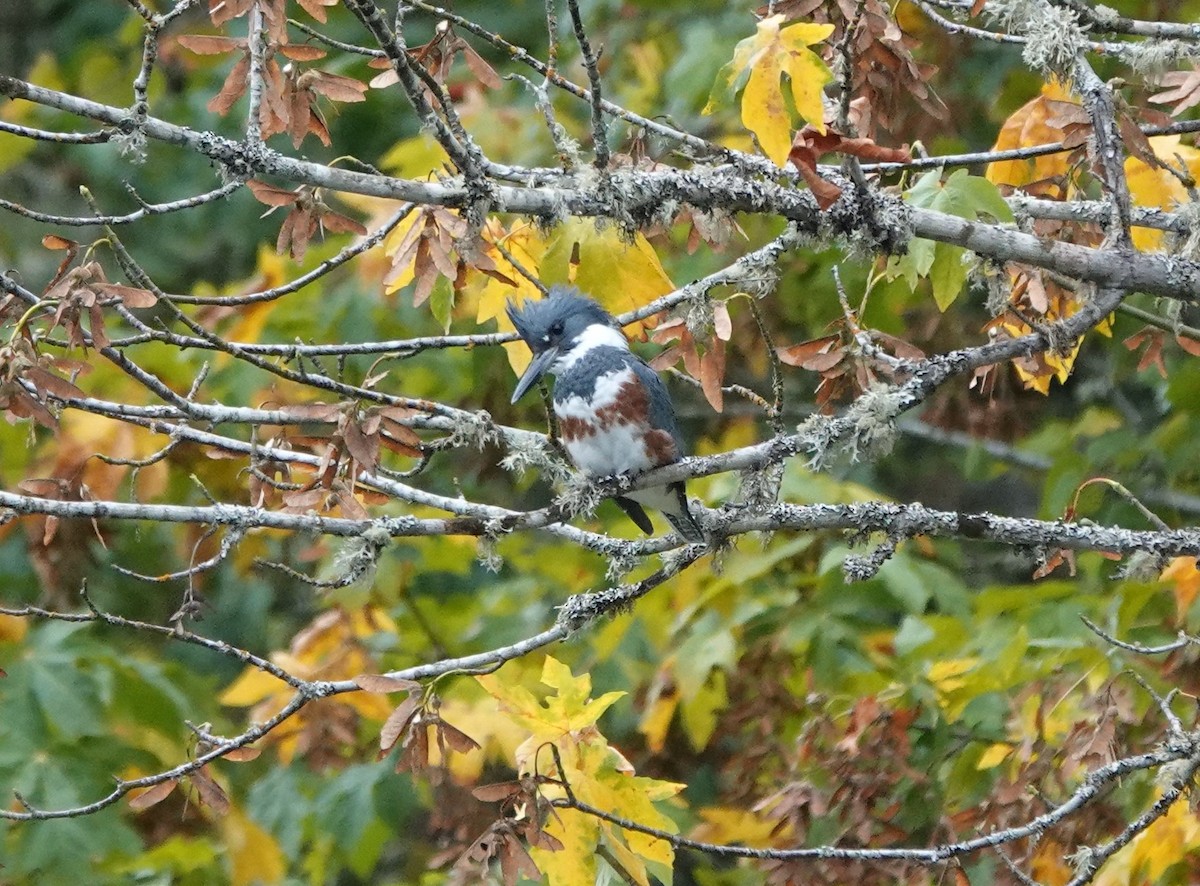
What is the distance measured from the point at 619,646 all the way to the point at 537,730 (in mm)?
1693

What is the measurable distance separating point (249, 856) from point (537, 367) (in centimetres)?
204

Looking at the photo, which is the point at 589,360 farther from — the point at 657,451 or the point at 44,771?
the point at 44,771

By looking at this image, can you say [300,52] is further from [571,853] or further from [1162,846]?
[1162,846]

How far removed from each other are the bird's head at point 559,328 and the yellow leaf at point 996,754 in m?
1.31

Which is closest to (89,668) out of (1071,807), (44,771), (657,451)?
(44,771)

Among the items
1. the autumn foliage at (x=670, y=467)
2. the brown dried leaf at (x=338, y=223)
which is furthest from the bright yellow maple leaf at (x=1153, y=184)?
the brown dried leaf at (x=338, y=223)

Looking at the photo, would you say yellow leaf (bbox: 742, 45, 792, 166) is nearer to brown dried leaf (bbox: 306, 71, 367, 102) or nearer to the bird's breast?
brown dried leaf (bbox: 306, 71, 367, 102)

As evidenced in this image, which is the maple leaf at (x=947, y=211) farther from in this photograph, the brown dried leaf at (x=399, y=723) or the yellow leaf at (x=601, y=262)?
the brown dried leaf at (x=399, y=723)

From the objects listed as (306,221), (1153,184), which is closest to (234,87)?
(306,221)

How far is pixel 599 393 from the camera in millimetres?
3248

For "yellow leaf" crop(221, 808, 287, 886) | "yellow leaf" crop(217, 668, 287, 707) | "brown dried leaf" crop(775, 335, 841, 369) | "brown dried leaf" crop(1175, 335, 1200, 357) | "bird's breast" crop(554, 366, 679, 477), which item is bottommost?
"yellow leaf" crop(221, 808, 287, 886)

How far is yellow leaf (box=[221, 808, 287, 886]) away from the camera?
4199mm

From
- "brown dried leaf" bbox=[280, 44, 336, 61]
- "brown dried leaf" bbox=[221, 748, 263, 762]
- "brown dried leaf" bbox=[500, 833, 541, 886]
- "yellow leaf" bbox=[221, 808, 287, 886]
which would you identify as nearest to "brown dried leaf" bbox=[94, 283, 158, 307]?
"brown dried leaf" bbox=[280, 44, 336, 61]

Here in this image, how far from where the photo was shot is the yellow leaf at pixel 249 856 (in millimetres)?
4199
